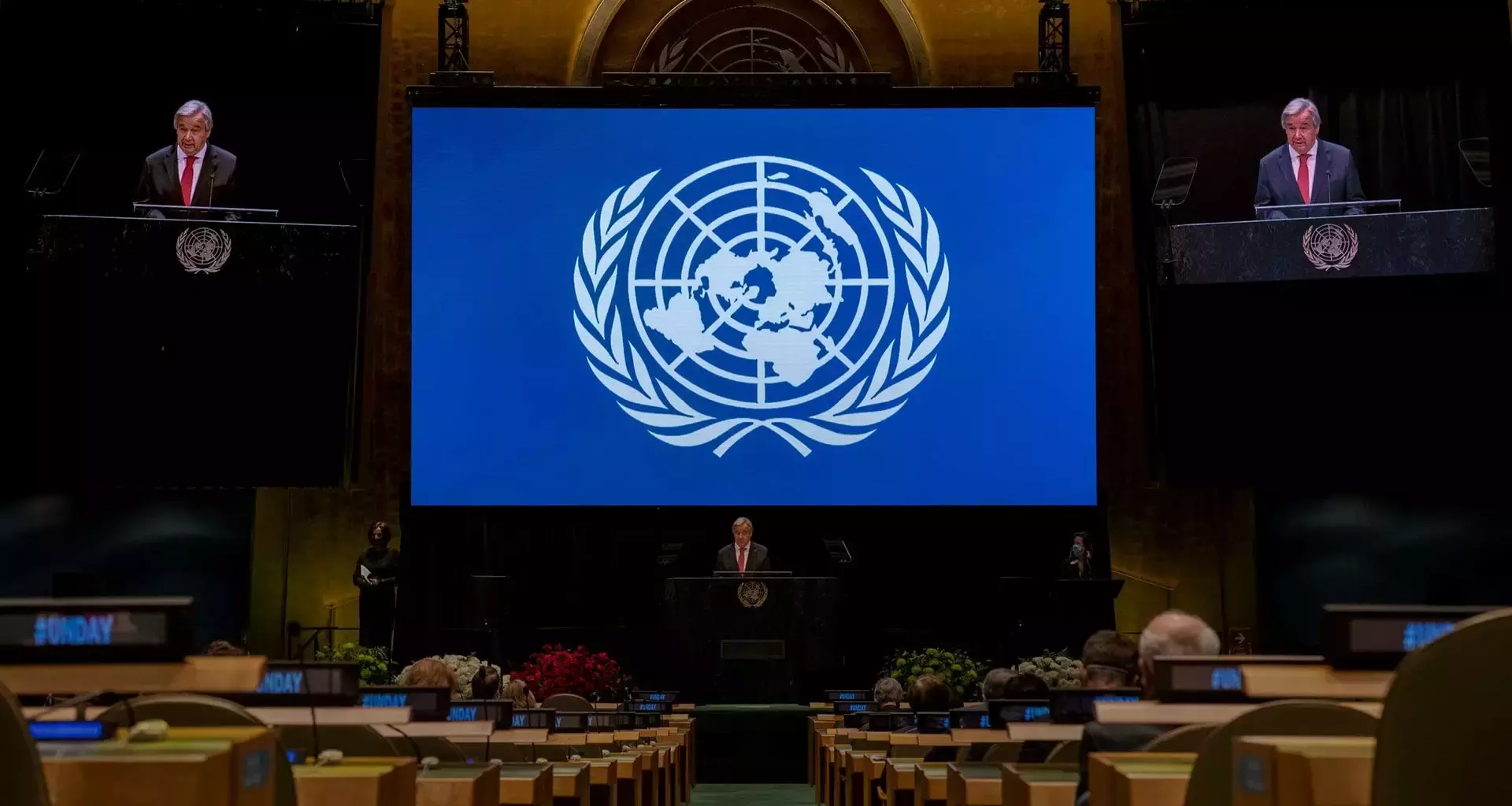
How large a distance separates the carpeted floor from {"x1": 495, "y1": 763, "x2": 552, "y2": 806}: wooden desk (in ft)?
19.1

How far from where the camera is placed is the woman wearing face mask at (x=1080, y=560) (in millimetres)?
13734

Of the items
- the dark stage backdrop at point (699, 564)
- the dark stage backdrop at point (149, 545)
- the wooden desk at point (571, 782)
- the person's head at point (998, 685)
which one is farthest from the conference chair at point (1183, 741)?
the dark stage backdrop at point (149, 545)

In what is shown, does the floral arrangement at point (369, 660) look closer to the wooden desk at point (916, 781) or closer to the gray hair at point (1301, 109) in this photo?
the wooden desk at point (916, 781)

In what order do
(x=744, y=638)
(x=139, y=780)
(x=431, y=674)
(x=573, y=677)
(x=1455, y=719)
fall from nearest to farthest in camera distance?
1. (x=1455, y=719)
2. (x=139, y=780)
3. (x=431, y=674)
4. (x=573, y=677)
5. (x=744, y=638)

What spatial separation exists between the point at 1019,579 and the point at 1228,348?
256cm

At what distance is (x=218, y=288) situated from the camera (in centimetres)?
1375

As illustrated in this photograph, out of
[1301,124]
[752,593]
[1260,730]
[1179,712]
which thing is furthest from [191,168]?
[1260,730]

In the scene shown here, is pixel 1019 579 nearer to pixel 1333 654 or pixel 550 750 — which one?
pixel 550 750

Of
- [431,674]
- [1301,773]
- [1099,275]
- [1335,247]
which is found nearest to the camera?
[1301,773]

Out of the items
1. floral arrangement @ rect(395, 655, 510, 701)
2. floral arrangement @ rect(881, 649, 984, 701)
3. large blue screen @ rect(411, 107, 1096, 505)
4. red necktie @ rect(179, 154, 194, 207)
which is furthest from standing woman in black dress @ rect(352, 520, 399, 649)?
floral arrangement @ rect(395, 655, 510, 701)

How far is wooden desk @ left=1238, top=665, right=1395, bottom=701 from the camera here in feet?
7.74

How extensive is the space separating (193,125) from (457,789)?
12532 millimetres

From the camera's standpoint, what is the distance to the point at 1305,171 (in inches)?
545

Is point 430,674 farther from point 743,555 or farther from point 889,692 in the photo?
point 743,555
